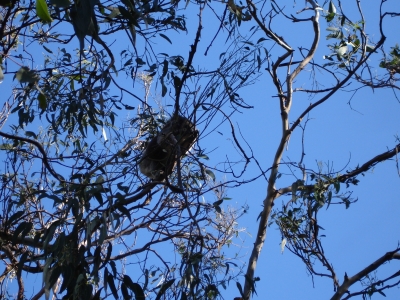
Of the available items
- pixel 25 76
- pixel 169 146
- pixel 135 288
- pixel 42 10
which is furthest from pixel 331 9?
pixel 42 10

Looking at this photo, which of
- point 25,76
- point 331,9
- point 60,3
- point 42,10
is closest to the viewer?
point 42,10

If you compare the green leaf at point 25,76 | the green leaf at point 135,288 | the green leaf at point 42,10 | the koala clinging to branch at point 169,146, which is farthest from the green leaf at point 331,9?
the green leaf at point 42,10

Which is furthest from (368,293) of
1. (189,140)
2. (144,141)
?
(144,141)

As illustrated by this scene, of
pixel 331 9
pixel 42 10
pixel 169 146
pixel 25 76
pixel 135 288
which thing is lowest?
pixel 135 288

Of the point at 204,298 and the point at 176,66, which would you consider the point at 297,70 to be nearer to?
the point at 176,66

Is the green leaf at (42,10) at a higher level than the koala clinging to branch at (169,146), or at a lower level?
lower

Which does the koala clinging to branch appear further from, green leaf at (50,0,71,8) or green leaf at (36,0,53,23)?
green leaf at (36,0,53,23)

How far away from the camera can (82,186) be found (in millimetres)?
2783

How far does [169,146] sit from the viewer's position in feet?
12.0

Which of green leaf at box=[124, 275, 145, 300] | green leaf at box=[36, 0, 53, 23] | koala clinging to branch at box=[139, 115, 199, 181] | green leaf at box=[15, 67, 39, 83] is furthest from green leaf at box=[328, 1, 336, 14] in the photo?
green leaf at box=[36, 0, 53, 23]

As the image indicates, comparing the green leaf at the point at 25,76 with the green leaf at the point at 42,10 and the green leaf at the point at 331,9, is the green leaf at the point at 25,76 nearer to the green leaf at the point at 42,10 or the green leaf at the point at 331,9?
the green leaf at the point at 42,10

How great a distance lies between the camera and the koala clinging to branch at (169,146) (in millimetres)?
3145

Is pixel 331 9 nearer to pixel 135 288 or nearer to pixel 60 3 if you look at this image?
pixel 135 288

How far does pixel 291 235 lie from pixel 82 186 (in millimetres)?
2265
